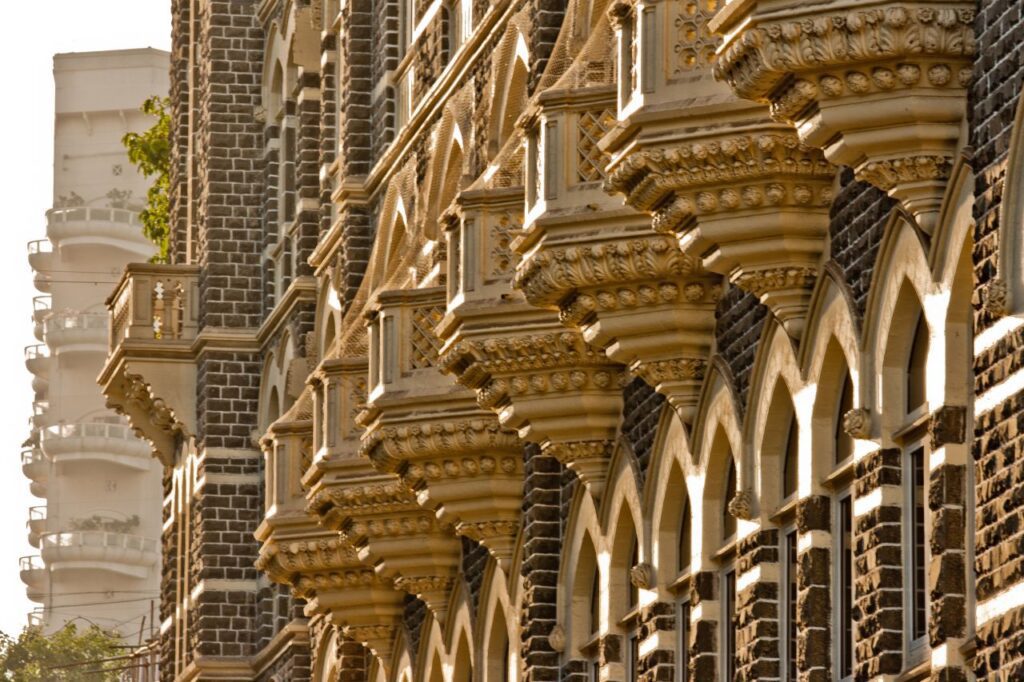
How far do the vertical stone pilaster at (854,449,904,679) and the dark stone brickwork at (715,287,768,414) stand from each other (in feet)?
9.60

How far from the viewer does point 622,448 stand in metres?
27.2

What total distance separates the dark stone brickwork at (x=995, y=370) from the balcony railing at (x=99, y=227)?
103 m

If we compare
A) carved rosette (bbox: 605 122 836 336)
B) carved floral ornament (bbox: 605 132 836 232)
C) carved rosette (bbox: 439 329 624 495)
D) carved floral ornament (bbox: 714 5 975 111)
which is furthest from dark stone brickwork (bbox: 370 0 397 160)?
carved floral ornament (bbox: 714 5 975 111)

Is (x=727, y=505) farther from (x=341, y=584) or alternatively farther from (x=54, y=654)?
(x=54, y=654)

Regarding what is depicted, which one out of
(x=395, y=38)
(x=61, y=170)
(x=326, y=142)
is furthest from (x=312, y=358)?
(x=61, y=170)

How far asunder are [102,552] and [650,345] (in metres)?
95.8

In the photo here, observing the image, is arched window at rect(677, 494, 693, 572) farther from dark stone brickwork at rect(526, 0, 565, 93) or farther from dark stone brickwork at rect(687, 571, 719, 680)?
dark stone brickwork at rect(526, 0, 565, 93)

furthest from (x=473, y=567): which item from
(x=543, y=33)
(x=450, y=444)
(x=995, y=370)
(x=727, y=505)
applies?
(x=995, y=370)

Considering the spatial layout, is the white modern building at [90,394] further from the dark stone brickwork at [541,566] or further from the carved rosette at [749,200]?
the carved rosette at [749,200]

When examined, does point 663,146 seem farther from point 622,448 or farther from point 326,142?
point 326,142

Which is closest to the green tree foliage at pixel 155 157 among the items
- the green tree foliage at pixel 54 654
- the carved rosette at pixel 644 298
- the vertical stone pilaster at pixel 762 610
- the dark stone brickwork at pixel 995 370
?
the carved rosette at pixel 644 298

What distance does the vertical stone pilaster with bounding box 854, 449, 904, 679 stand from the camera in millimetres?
20422

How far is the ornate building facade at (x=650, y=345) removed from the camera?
63.8 feet

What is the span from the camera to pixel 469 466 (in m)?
30.8
